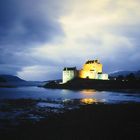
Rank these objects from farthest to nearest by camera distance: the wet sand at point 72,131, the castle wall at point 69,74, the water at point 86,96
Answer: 1. the castle wall at point 69,74
2. the water at point 86,96
3. the wet sand at point 72,131

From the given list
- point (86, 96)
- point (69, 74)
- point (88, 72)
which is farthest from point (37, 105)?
point (69, 74)

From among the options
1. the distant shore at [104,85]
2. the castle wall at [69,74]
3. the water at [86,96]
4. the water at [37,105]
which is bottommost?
the water at [37,105]

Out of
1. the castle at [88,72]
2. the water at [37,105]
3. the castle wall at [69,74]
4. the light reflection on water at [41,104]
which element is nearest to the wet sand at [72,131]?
the water at [37,105]

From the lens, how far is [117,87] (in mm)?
99562

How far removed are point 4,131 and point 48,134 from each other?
12.6 ft

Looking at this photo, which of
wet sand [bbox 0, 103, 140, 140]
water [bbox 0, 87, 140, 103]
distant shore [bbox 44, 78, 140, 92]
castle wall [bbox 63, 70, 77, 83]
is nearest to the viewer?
wet sand [bbox 0, 103, 140, 140]

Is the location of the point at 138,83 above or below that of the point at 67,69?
below

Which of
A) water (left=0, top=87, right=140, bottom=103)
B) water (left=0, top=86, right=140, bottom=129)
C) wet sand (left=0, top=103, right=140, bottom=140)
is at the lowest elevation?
wet sand (left=0, top=103, right=140, bottom=140)

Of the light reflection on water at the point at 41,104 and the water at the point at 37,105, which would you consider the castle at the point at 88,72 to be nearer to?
the light reflection on water at the point at 41,104

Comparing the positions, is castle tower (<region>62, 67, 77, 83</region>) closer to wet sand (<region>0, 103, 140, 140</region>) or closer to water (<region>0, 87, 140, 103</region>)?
water (<region>0, 87, 140, 103</region>)

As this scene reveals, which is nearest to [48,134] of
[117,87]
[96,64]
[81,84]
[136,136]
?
[136,136]

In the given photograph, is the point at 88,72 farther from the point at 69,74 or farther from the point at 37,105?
the point at 37,105

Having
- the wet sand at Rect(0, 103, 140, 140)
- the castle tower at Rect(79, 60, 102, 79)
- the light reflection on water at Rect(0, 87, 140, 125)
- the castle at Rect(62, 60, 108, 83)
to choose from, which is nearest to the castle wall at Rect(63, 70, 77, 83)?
the castle at Rect(62, 60, 108, 83)

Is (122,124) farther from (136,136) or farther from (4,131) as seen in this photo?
(4,131)
